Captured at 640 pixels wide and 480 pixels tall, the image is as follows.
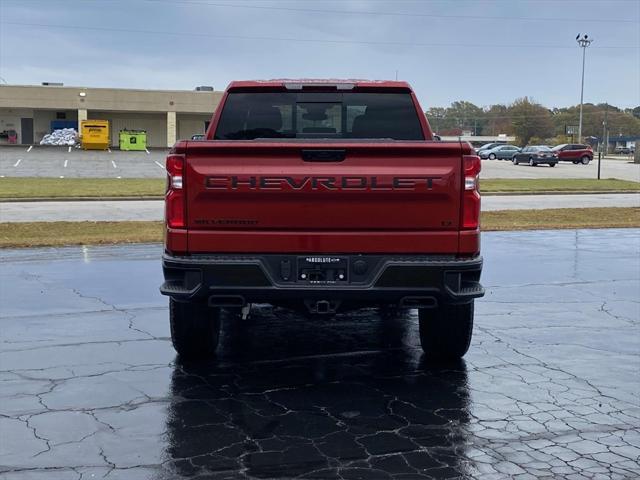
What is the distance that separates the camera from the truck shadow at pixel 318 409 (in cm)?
427

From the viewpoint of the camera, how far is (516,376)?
6000 mm

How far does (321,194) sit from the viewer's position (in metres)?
5.08

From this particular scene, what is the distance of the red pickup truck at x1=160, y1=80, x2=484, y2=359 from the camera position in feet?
16.6

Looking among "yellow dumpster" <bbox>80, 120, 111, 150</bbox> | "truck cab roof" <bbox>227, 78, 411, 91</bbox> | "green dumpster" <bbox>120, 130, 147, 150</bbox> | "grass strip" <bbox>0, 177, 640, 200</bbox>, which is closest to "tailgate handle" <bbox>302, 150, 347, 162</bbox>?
"truck cab roof" <bbox>227, 78, 411, 91</bbox>

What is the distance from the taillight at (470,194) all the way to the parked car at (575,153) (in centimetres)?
6244

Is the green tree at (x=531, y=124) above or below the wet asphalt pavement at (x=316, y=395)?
above

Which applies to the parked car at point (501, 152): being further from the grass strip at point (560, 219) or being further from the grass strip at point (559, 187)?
the grass strip at point (560, 219)

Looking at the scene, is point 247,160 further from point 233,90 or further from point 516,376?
point 516,376

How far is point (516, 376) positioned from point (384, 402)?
126cm

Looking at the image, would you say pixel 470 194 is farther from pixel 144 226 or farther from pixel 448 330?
pixel 144 226

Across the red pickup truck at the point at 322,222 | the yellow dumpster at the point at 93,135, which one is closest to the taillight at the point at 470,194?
the red pickup truck at the point at 322,222

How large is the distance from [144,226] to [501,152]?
56598 millimetres

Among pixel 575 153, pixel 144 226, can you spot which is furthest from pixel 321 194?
pixel 575 153

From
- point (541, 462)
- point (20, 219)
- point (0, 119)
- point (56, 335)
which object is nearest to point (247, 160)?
point (541, 462)
